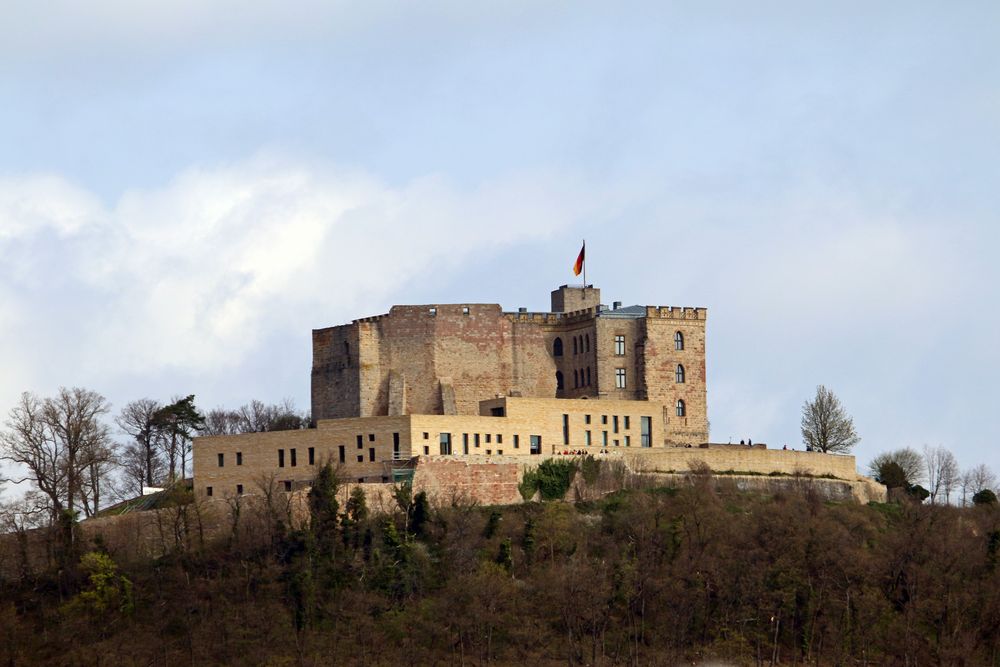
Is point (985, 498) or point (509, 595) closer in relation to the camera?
point (509, 595)

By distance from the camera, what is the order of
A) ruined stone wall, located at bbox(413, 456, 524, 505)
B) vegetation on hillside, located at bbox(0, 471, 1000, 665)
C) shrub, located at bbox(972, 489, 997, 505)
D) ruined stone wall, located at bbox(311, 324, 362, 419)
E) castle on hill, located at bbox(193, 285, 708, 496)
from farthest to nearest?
shrub, located at bbox(972, 489, 997, 505)
ruined stone wall, located at bbox(311, 324, 362, 419)
castle on hill, located at bbox(193, 285, 708, 496)
ruined stone wall, located at bbox(413, 456, 524, 505)
vegetation on hillside, located at bbox(0, 471, 1000, 665)

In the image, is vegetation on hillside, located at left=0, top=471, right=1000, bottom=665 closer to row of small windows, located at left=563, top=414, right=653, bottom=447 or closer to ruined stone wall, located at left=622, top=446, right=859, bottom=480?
ruined stone wall, located at left=622, top=446, right=859, bottom=480

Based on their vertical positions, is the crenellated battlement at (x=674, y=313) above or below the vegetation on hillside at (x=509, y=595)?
above

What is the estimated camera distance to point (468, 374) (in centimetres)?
9938

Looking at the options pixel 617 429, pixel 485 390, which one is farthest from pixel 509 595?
pixel 485 390

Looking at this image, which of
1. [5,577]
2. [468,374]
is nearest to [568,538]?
[468,374]

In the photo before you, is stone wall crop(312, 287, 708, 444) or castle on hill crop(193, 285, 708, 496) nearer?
castle on hill crop(193, 285, 708, 496)

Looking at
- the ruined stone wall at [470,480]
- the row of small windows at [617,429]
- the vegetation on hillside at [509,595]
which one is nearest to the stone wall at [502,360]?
the row of small windows at [617,429]

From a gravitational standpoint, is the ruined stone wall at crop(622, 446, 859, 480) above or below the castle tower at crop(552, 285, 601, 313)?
below

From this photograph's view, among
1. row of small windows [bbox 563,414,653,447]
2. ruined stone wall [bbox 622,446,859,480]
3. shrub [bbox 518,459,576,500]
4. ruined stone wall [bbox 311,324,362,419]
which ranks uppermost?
ruined stone wall [bbox 311,324,362,419]

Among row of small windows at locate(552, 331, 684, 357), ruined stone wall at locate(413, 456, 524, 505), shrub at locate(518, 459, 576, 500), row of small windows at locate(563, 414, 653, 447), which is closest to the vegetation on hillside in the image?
ruined stone wall at locate(413, 456, 524, 505)

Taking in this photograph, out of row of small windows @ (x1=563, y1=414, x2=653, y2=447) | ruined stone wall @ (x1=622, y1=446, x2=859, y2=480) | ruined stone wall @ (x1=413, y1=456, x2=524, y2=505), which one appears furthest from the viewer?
ruined stone wall @ (x1=622, y1=446, x2=859, y2=480)

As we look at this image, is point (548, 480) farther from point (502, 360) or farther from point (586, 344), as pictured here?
point (586, 344)

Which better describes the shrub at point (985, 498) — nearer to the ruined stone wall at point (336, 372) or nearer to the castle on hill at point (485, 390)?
the castle on hill at point (485, 390)
